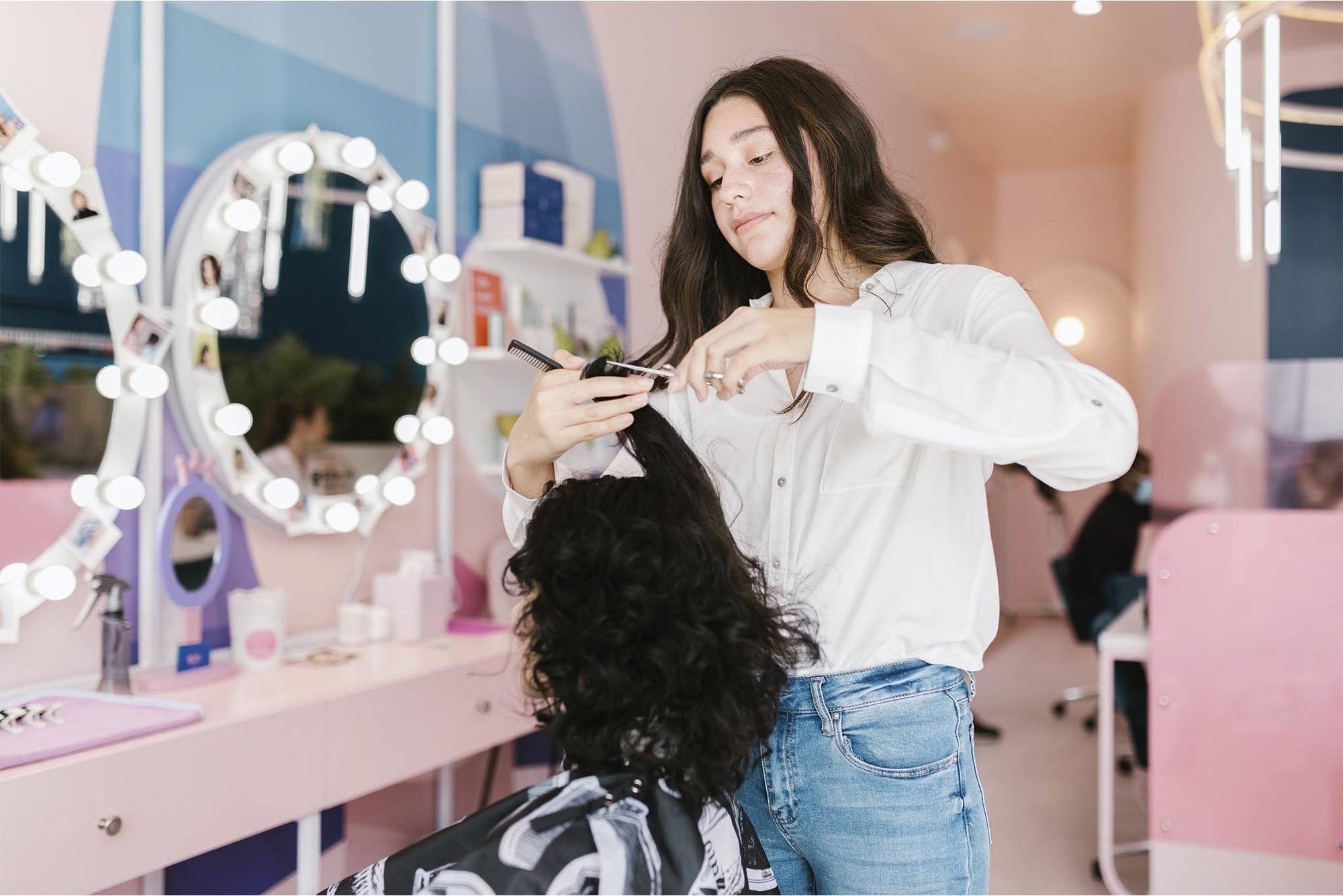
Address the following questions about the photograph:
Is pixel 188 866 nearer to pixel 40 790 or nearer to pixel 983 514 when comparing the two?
pixel 40 790

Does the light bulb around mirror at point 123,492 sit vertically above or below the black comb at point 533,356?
below

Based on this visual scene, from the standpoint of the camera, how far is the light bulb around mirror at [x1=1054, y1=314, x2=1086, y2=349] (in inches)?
289

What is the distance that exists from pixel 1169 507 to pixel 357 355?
83.6 inches

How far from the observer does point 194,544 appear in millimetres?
1989

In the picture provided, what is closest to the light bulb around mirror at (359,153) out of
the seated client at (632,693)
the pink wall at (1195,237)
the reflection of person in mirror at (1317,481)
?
the seated client at (632,693)

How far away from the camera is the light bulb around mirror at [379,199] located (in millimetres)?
2404

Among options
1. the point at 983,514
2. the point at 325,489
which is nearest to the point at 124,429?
the point at 325,489

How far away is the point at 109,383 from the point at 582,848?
4.11ft

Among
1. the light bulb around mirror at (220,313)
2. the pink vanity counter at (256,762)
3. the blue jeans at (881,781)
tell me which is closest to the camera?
the blue jeans at (881,781)

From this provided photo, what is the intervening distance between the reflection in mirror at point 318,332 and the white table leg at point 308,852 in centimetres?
65

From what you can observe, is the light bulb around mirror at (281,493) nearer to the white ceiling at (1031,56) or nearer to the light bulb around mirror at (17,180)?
the light bulb around mirror at (17,180)

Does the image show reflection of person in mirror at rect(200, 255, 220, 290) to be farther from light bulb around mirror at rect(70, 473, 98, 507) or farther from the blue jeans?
the blue jeans

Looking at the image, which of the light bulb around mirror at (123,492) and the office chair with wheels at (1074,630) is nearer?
the light bulb around mirror at (123,492)

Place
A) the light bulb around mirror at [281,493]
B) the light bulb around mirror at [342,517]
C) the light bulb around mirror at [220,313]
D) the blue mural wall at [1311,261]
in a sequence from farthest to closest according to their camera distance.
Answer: the blue mural wall at [1311,261] < the light bulb around mirror at [342,517] < the light bulb around mirror at [281,493] < the light bulb around mirror at [220,313]
